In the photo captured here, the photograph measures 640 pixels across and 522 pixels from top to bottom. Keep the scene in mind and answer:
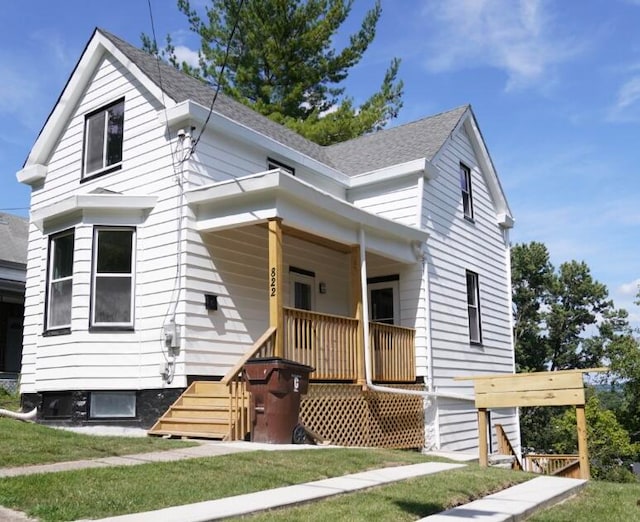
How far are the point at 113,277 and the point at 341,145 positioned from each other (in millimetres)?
9354

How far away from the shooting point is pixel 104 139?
12.9m

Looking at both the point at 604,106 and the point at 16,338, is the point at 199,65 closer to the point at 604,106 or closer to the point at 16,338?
the point at 16,338

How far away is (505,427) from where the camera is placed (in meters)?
17.6

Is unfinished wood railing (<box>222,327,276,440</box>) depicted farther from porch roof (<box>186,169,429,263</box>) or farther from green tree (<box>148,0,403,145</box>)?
green tree (<box>148,0,403,145</box>)

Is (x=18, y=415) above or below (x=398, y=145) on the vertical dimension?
below

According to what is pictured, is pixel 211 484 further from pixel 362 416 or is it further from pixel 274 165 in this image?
pixel 274 165

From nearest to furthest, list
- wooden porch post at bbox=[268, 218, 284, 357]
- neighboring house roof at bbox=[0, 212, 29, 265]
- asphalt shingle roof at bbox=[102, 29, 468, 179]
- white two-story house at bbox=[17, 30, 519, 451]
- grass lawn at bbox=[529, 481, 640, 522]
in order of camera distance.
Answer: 1. grass lawn at bbox=[529, 481, 640, 522]
2. wooden porch post at bbox=[268, 218, 284, 357]
3. white two-story house at bbox=[17, 30, 519, 451]
4. asphalt shingle roof at bbox=[102, 29, 468, 179]
5. neighboring house roof at bbox=[0, 212, 29, 265]

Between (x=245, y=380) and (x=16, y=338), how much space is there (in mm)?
14057

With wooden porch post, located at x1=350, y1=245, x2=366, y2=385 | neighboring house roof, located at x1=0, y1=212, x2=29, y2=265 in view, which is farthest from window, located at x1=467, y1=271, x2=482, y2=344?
neighboring house roof, located at x1=0, y1=212, x2=29, y2=265

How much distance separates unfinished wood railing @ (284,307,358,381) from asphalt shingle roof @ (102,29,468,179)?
14.0 feet

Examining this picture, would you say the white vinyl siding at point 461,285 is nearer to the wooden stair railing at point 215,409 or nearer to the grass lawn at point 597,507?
the wooden stair railing at point 215,409

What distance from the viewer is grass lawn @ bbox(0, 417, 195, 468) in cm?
683

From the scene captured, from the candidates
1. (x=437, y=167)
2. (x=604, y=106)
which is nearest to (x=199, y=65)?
(x=437, y=167)

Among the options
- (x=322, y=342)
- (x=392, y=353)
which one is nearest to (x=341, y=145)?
(x=392, y=353)
